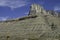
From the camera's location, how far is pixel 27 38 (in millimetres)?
12922

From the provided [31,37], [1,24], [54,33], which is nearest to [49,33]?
[54,33]

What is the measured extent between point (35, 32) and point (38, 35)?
0.32 metres

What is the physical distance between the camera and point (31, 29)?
44.1ft

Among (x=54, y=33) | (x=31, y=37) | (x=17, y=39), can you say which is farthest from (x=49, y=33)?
(x=17, y=39)

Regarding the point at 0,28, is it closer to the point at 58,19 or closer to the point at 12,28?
the point at 12,28

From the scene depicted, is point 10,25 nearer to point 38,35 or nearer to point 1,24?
point 1,24

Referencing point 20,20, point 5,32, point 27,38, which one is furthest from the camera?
point 20,20

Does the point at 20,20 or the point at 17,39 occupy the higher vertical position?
the point at 20,20

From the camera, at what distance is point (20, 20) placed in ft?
49.4

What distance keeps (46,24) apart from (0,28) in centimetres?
343

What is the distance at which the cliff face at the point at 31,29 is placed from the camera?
513 inches

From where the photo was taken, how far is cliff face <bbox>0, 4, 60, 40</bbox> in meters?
13.0

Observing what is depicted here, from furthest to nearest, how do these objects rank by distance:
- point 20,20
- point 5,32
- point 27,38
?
point 20,20, point 5,32, point 27,38

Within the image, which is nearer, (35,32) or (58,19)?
(35,32)
